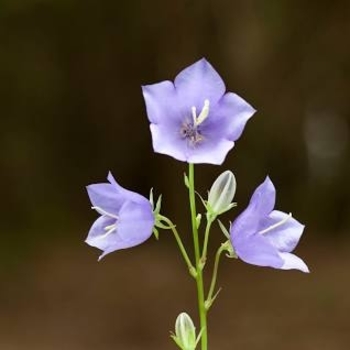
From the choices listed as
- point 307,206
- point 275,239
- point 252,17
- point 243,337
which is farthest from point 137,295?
point 275,239

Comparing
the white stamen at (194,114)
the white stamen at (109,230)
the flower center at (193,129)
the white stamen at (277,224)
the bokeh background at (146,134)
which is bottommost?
the bokeh background at (146,134)

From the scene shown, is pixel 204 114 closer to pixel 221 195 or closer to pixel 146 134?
pixel 221 195

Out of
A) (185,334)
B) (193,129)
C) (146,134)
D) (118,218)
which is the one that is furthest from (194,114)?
(146,134)

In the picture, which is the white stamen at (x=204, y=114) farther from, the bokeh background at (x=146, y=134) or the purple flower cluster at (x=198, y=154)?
the bokeh background at (x=146, y=134)

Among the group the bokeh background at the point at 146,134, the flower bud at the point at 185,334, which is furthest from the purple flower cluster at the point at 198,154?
the bokeh background at the point at 146,134

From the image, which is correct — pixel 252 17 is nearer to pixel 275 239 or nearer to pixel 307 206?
pixel 307 206

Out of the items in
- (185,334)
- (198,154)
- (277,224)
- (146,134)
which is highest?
(198,154)
